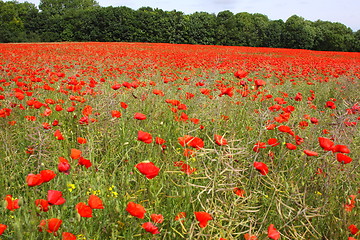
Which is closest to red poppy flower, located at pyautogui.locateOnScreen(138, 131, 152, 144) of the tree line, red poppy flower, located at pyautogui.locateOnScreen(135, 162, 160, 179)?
red poppy flower, located at pyautogui.locateOnScreen(135, 162, 160, 179)

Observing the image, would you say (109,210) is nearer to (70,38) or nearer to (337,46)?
(70,38)

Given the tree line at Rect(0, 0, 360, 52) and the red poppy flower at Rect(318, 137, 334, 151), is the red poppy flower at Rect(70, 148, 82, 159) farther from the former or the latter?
the tree line at Rect(0, 0, 360, 52)

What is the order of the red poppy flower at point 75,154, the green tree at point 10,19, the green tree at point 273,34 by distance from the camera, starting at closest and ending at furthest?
the red poppy flower at point 75,154 < the green tree at point 10,19 < the green tree at point 273,34

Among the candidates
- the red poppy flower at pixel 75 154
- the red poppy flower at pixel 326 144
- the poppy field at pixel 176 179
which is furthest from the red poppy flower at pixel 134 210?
the red poppy flower at pixel 326 144

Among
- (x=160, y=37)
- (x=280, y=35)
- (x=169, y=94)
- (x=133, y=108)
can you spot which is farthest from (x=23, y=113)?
(x=280, y=35)

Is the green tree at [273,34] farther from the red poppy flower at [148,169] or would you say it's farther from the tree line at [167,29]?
the red poppy flower at [148,169]

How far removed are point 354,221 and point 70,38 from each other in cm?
3992

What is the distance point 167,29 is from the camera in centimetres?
3519

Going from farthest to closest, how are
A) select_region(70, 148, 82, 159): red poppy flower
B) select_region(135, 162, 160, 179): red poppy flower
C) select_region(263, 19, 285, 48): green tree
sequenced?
select_region(263, 19, 285, 48): green tree, select_region(70, 148, 82, 159): red poppy flower, select_region(135, 162, 160, 179): red poppy flower

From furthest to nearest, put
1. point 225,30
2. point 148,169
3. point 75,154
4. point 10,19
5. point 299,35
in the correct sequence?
point 10,19 → point 299,35 → point 225,30 → point 75,154 → point 148,169

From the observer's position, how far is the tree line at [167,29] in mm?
35256

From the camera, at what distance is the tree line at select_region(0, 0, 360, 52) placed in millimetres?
35256

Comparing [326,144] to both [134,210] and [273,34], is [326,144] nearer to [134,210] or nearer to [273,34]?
[134,210]

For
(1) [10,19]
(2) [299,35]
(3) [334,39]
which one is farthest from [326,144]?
(1) [10,19]
